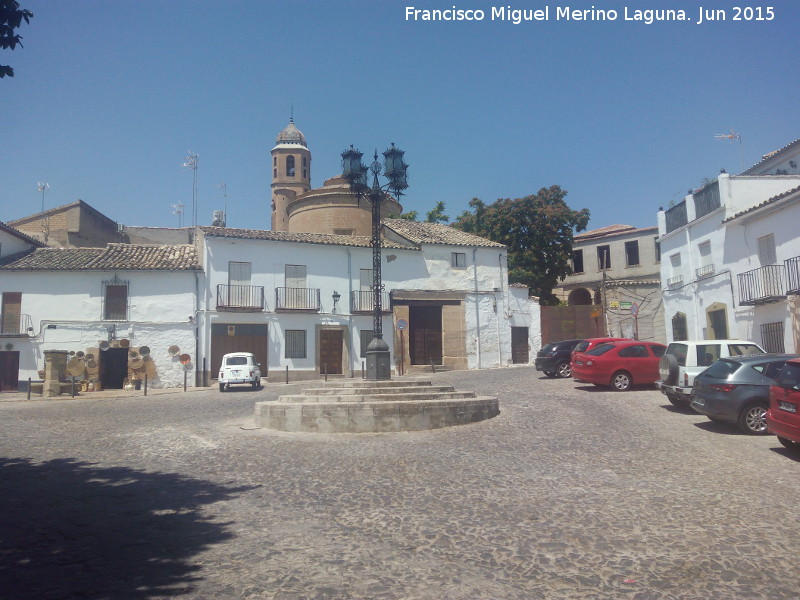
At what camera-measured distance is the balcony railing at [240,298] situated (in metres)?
27.1

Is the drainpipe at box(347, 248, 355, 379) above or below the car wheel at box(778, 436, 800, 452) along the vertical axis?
above

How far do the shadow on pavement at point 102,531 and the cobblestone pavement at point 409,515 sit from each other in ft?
0.08

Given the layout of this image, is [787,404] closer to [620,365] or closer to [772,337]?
[620,365]

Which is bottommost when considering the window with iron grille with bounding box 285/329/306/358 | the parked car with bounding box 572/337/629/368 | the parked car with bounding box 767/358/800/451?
the parked car with bounding box 767/358/800/451

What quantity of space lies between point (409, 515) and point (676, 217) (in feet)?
72.3

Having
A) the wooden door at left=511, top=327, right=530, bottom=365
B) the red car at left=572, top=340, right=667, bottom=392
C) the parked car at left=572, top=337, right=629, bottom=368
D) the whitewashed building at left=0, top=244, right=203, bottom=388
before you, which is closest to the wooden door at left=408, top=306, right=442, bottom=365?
the wooden door at left=511, top=327, right=530, bottom=365

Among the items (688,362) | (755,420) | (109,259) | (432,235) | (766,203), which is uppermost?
(432,235)

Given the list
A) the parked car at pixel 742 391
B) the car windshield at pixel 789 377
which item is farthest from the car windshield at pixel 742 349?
the car windshield at pixel 789 377

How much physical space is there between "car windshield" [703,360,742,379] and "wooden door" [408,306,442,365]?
19477mm

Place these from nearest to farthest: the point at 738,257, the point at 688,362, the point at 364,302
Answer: the point at 688,362, the point at 738,257, the point at 364,302

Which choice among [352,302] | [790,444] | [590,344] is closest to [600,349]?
[590,344]

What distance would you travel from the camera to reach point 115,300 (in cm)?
2650

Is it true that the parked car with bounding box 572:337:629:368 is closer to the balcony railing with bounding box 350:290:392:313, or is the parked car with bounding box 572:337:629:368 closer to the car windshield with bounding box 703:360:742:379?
the car windshield with bounding box 703:360:742:379

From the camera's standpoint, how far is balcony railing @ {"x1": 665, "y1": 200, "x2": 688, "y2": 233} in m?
23.8
